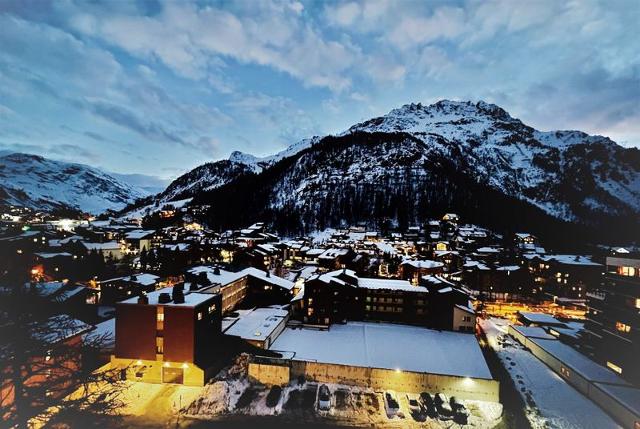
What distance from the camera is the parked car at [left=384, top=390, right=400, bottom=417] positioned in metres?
18.0

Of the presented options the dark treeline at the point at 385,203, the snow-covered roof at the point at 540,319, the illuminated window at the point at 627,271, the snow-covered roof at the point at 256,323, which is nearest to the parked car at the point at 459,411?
the snow-covered roof at the point at 256,323

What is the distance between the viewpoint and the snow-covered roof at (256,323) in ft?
76.2

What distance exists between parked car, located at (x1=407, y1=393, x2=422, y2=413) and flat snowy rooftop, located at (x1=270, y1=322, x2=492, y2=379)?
1.68 meters

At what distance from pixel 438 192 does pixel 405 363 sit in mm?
101555

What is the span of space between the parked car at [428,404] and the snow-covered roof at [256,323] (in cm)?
1215

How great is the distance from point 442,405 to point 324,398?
7.94 metres

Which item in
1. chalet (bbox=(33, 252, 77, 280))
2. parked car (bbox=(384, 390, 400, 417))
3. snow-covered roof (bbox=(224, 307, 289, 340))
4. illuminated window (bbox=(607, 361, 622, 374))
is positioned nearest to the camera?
parked car (bbox=(384, 390, 400, 417))

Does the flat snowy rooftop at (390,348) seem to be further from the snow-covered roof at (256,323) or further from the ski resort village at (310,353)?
the snow-covered roof at (256,323)

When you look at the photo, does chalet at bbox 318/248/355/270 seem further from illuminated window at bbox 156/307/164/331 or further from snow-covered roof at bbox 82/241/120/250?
snow-covered roof at bbox 82/241/120/250

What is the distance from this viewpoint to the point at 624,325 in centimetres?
2023

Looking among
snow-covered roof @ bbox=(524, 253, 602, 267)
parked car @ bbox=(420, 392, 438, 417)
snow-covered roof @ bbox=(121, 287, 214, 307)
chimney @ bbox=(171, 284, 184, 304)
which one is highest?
chimney @ bbox=(171, 284, 184, 304)

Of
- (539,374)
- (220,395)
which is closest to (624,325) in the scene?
(539,374)

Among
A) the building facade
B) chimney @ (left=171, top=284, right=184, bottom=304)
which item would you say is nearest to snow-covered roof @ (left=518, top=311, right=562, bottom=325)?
the building facade

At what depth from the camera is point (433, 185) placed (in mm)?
115500
